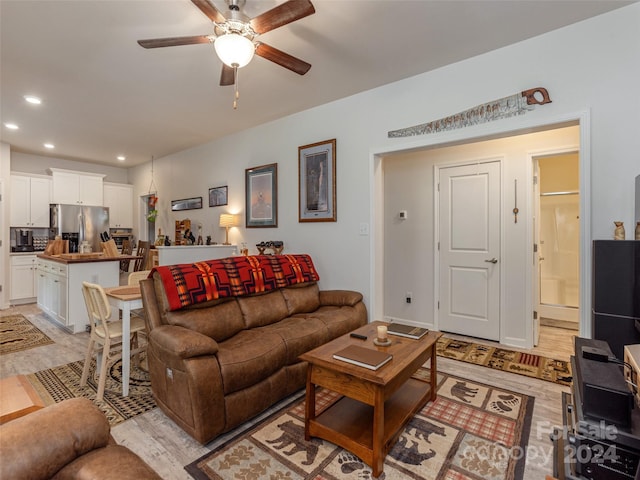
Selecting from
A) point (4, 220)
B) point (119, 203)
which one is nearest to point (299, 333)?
point (4, 220)

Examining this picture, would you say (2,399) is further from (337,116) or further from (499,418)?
(337,116)

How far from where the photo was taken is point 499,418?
2.11 meters

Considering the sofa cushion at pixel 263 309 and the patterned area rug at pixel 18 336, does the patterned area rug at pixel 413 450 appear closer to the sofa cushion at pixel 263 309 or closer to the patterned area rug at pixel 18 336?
the sofa cushion at pixel 263 309

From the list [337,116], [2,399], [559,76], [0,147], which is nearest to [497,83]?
[559,76]

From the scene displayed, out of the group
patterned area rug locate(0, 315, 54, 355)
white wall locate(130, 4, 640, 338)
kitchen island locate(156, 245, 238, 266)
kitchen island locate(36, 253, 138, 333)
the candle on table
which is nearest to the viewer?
the candle on table

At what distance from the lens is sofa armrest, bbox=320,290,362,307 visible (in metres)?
3.24

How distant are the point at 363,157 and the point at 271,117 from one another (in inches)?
58.7

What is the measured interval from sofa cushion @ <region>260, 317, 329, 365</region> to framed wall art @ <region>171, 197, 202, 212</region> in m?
3.38

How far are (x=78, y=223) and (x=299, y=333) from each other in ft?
18.4

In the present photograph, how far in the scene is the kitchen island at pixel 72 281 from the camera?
3.87 m

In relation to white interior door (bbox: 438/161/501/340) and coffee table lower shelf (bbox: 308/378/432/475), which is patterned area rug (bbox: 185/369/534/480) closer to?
coffee table lower shelf (bbox: 308/378/432/475)

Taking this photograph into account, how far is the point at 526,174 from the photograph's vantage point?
337 centimetres

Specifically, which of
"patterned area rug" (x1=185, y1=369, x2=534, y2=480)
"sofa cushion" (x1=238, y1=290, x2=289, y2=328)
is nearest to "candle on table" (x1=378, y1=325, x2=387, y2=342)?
"patterned area rug" (x1=185, y1=369, x2=534, y2=480)

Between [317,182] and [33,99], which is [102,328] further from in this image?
[33,99]
